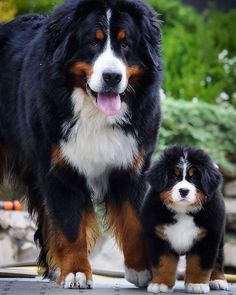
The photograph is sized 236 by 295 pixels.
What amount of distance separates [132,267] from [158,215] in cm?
52

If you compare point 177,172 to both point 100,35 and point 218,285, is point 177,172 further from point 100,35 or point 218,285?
point 100,35

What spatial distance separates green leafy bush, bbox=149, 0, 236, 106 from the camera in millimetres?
11586

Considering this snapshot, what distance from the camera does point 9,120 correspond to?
6039 millimetres

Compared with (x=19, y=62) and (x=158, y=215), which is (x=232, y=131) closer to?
(x=19, y=62)

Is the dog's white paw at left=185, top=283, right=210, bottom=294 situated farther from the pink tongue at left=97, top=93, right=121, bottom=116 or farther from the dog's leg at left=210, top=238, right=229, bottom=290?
the pink tongue at left=97, top=93, right=121, bottom=116

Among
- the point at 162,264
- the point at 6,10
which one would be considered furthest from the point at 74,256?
the point at 6,10

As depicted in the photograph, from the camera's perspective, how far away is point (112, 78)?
507cm

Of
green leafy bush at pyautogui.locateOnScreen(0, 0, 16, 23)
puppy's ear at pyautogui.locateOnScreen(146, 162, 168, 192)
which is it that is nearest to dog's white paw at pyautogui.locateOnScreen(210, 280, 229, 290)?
puppy's ear at pyautogui.locateOnScreen(146, 162, 168, 192)

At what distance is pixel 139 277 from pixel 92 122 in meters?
0.95

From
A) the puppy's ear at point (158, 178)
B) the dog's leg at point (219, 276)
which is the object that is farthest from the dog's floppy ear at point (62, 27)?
the dog's leg at point (219, 276)

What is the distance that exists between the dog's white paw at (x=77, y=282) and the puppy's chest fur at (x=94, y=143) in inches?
21.3

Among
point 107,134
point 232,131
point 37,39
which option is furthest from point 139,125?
point 232,131

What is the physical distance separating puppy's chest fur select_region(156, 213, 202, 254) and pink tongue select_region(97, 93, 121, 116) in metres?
0.72

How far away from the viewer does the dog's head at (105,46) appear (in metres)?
5.12
